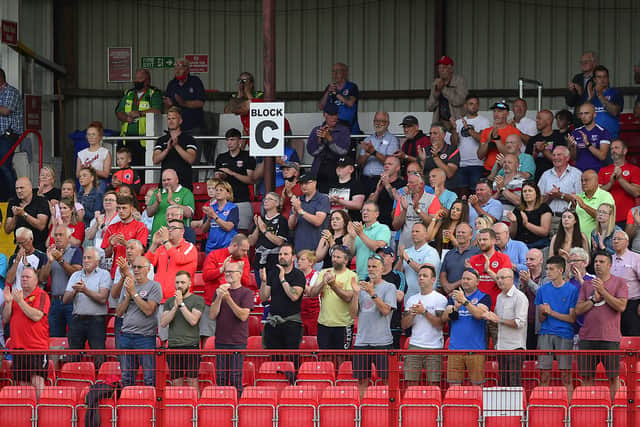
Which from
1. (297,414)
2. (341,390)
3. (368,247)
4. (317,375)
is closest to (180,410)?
(297,414)

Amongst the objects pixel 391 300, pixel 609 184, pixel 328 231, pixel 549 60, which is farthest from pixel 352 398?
pixel 549 60

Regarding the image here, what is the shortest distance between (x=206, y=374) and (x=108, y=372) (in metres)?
1.03

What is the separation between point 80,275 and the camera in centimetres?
1315

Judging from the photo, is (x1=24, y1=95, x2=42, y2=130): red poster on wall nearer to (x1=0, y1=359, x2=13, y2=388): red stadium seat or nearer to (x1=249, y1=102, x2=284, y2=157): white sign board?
(x1=249, y1=102, x2=284, y2=157): white sign board

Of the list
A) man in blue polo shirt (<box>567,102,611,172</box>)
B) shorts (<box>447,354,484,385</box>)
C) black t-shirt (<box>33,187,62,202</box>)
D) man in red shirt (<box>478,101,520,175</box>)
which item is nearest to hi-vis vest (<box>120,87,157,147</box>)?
black t-shirt (<box>33,187,62,202</box>)

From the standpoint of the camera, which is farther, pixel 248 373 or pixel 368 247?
pixel 368 247

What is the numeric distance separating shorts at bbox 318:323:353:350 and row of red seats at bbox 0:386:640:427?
1530 millimetres

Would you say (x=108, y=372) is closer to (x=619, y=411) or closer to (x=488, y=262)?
(x=488, y=262)

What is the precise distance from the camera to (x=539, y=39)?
2131 cm

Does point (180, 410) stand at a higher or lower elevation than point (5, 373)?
lower

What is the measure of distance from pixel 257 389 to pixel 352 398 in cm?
91

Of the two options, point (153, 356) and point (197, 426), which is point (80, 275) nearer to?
point (153, 356)

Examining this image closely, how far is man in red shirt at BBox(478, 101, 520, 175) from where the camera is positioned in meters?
16.1

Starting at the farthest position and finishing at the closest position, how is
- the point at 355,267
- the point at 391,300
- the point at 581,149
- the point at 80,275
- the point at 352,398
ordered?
the point at 581,149
the point at 355,267
the point at 80,275
the point at 391,300
the point at 352,398
